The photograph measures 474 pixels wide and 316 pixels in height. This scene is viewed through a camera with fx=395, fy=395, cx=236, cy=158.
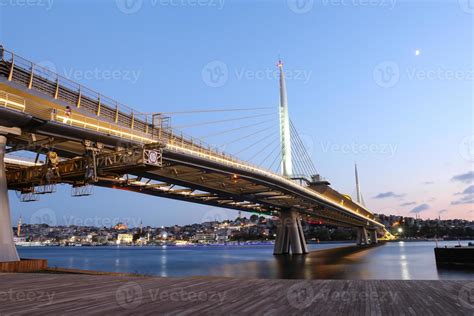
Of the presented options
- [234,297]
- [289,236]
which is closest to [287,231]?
[289,236]

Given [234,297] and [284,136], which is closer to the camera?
[234,297]

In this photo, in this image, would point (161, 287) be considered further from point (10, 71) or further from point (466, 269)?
point (466, 269)

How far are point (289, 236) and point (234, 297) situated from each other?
78.1 meters

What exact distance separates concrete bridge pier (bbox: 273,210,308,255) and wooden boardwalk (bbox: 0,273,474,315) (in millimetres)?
72163

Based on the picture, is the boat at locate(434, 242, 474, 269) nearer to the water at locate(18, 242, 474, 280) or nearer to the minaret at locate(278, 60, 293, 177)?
the water at locate(18, 242, 474, 280)

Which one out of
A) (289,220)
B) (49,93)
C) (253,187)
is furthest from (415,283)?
(289,220)

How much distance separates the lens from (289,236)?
88875mm

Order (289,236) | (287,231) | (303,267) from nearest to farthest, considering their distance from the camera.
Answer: (303,267) < (289,236) < (287,231)

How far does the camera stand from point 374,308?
10836 millimetres

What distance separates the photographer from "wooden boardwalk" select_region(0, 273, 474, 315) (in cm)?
1056

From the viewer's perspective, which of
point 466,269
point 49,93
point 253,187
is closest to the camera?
point 49,93

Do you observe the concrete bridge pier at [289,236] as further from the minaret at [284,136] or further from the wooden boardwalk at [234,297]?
the wooden boardwalk at [234,297]

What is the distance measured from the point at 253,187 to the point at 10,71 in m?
44.1

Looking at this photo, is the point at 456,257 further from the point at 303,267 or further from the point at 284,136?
the point at 284,136
